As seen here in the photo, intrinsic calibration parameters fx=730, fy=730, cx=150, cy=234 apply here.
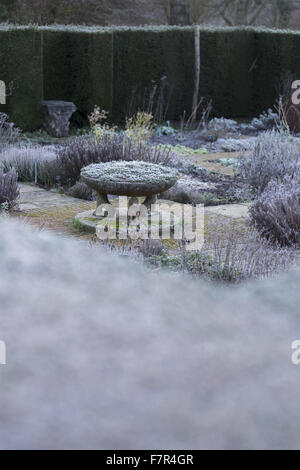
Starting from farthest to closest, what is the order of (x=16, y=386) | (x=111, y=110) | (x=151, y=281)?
1. (x=111, y=110)
2. (x=151, y=281)
3. (x=16, y=386)

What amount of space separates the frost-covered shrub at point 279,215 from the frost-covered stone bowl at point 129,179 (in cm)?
81

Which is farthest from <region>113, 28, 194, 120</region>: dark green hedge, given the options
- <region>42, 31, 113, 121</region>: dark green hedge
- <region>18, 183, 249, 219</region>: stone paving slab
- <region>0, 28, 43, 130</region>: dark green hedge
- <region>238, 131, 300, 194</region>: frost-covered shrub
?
<region>18, 183, 249, 219</region>: stone paving slab

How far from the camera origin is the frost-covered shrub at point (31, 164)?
8.45 metres

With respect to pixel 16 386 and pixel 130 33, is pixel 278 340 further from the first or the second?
pixel 130 33

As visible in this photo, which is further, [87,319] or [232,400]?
[87,319]

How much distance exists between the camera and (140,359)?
11.7 feet

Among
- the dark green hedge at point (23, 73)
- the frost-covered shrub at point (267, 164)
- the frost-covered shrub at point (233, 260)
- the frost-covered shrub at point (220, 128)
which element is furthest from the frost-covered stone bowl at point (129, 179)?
Result: the frost-covered shrub at point (220, 128)

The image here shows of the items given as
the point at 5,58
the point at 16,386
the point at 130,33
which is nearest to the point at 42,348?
the point at 16,386

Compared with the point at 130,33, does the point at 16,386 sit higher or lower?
lower

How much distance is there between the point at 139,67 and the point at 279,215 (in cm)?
844

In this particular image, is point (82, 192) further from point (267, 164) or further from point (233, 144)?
point (233, 144)

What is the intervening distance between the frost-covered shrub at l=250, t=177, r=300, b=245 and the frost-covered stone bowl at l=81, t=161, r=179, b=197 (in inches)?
31.9

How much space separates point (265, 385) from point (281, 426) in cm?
35

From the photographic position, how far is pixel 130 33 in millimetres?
13727
